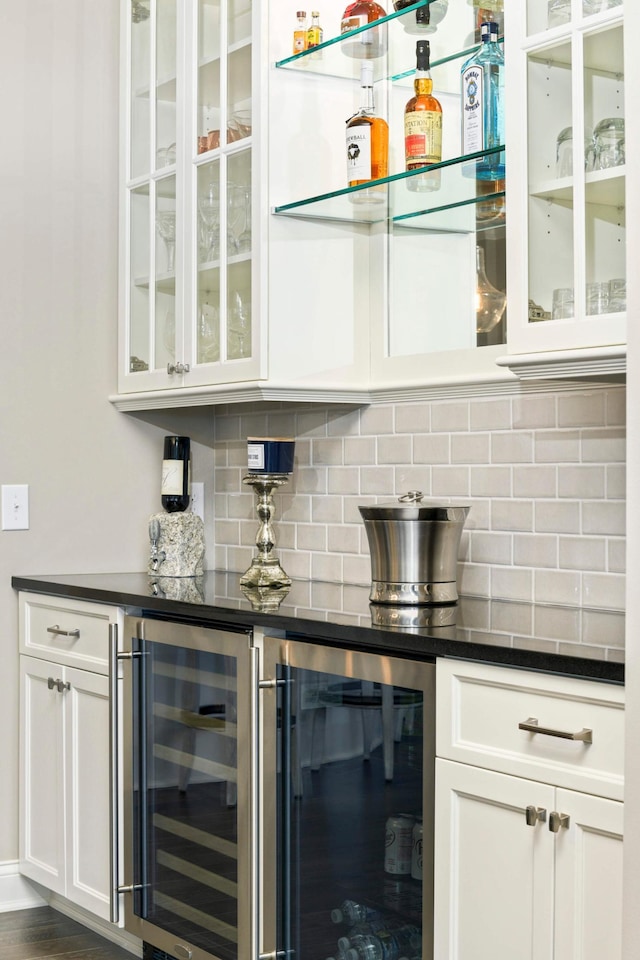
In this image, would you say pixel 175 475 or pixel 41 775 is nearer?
pixel 41 775

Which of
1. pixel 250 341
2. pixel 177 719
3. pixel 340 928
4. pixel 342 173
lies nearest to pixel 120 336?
pixel 250 341

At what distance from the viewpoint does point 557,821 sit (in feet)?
5.90

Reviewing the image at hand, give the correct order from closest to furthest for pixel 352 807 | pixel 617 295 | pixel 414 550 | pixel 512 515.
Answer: pixel 617 295 < pixel 352 807 < pixel 414 550 < pixel 512 515

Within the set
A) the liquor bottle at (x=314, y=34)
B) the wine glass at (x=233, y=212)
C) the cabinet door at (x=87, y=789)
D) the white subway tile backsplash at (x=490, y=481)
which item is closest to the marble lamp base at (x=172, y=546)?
the cabinet door at (x=87, y=789)

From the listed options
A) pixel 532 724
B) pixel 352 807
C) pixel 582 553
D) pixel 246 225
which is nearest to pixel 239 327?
pixel 246 225

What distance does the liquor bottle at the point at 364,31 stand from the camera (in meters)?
2.88

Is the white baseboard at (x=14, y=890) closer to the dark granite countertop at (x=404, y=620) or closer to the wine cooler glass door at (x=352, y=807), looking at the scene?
the dark granite countertop at (x=404, y=620)

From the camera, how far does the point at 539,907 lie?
1824 mm

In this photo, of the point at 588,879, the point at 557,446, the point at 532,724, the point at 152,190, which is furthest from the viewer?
the point at 152,190

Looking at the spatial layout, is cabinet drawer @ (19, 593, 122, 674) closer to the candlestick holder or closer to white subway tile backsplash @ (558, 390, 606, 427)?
the candlestick holder

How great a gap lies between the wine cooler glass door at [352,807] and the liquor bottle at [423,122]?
3.74 ft

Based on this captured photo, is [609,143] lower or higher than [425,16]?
lower

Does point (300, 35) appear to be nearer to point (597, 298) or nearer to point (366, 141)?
point (366, 141)

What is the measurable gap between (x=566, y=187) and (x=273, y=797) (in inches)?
53.0
